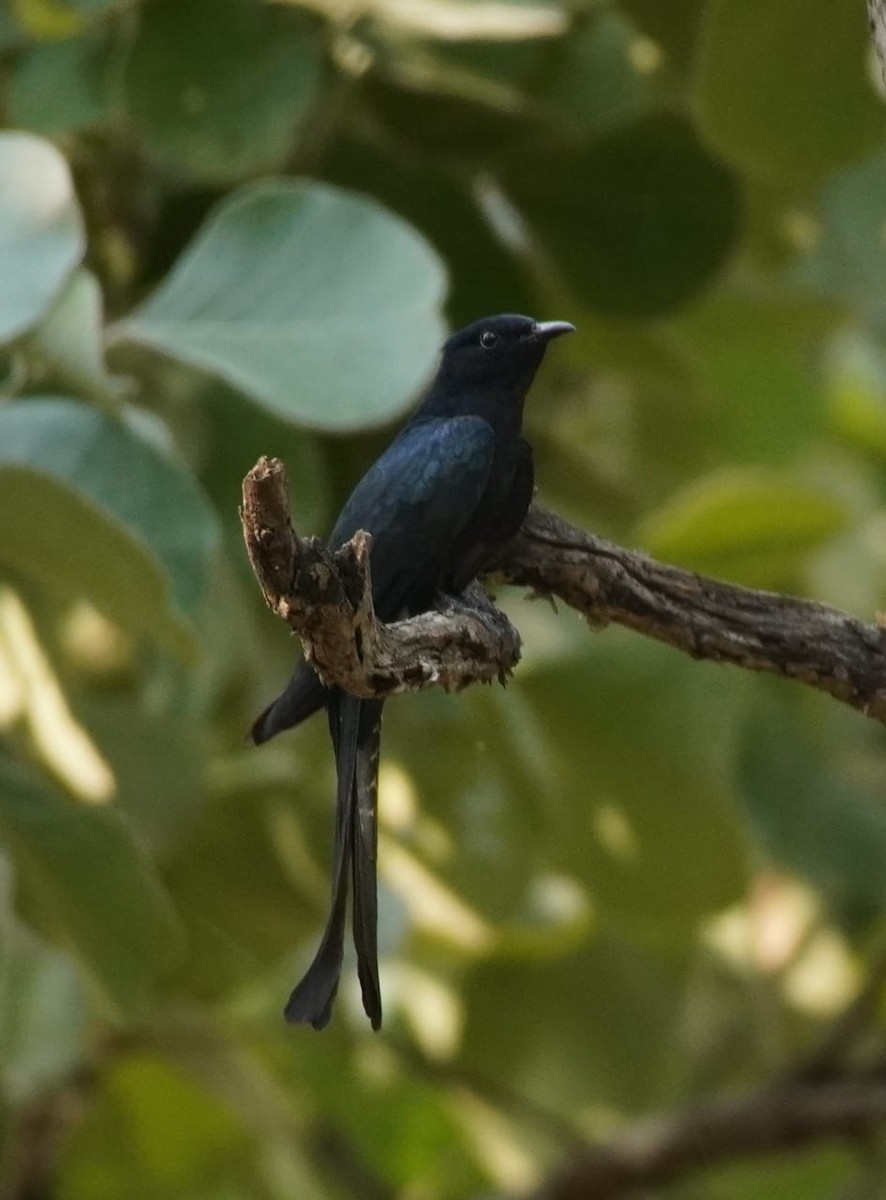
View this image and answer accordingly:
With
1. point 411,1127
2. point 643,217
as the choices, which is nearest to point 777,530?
point 643,217

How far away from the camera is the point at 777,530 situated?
5.42 ft

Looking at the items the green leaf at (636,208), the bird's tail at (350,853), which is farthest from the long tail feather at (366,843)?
the green leaf at (636,208)

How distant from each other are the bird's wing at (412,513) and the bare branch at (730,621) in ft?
0.30

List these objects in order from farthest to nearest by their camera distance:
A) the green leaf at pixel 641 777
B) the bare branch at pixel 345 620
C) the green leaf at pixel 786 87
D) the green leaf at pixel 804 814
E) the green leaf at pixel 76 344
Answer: the green leaf at pixel 804 814, the green leaf at pixel 641 777, the green leaf at pixel 786 87, the green leaf at pixel 76 344, the bare branch at pixel 345 620

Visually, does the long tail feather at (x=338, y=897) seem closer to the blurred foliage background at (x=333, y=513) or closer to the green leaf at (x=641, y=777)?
the blurred foliage background at (x=333, y=513)

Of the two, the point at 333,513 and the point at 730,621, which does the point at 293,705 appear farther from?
the point at 333,513

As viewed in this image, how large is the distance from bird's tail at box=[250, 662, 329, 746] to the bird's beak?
1.45ft

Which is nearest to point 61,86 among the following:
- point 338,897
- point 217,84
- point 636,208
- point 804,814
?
point 217,84

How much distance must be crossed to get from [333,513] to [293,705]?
51 centimetres

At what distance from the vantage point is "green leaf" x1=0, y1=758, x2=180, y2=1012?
4.41ft

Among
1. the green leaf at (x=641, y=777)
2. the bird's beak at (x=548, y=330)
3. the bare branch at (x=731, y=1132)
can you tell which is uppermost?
the bird's beak at (x=548, y=330)

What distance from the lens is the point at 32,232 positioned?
4.23 ft

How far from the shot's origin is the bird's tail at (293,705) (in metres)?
1.22

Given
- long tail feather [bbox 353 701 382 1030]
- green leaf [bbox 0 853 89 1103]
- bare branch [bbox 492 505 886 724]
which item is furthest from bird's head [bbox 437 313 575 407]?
green leaf [bbox 0 853 89 1103]
